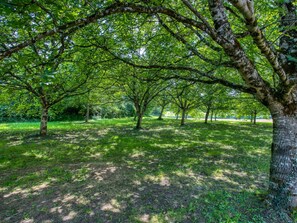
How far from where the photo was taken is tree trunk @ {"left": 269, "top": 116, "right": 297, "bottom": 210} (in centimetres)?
332

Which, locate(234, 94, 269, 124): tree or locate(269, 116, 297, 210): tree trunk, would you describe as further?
locate(234, 94, 269, 124): tree

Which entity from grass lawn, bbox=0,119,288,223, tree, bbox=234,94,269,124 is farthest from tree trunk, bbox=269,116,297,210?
tree, bbox=234,94,269,124

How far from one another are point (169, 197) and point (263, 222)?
1.72 meters

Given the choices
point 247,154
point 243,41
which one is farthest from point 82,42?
point 247,154

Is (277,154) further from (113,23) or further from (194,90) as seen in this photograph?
(194,90)

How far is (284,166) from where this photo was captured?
338 centimetres

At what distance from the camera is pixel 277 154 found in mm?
3496

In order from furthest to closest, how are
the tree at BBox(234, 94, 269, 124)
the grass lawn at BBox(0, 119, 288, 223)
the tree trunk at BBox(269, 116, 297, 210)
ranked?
the tree at BBox(234, 94, 269, 124) → the tree trunk at BBox(269, 116, 297, 210) → the grass lawn at BBox(0, 119, 288, 223)

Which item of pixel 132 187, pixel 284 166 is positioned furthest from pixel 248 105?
pixel 132 187

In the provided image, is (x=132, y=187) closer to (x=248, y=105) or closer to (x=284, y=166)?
(x=284, y=166)

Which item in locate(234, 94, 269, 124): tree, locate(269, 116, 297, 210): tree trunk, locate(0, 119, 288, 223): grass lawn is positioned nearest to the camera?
locate(0, 119, 288, 223): grass lawn

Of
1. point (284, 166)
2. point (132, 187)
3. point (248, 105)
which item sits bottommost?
point (132, 187)

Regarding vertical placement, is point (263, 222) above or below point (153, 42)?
below

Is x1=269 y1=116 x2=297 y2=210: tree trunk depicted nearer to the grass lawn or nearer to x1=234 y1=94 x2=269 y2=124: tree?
the grass lawn
